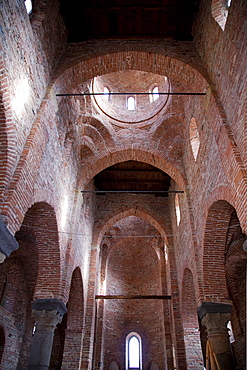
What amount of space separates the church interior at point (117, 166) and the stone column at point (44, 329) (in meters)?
0.04

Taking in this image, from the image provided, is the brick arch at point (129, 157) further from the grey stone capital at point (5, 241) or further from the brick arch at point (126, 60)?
the grey stone capital at point (5, 241)

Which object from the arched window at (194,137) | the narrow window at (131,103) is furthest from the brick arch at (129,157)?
the narrow window at (131,103)

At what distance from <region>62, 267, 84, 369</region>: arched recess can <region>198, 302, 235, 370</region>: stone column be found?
224 inches

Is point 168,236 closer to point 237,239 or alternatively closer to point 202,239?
point 237,239

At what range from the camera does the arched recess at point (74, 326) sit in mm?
12141

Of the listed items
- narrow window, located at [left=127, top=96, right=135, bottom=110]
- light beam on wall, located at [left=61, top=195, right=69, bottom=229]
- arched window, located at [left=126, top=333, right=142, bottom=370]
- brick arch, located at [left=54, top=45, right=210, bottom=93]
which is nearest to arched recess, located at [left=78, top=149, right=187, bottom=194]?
light beam on wall, located at [left=61, top=195, right=69, bottom=229]

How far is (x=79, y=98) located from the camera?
11.9 m

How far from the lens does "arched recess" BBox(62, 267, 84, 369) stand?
12.1 m

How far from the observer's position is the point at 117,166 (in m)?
16.0

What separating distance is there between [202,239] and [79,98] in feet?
22.9

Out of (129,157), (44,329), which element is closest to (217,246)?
(44,329)

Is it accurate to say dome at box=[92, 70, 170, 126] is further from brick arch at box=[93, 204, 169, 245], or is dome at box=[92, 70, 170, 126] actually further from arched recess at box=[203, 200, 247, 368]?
arched recess at box=[203, 200, 247, 368]

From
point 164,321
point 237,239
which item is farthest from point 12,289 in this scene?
point 237,239

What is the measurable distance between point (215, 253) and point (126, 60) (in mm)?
6810
